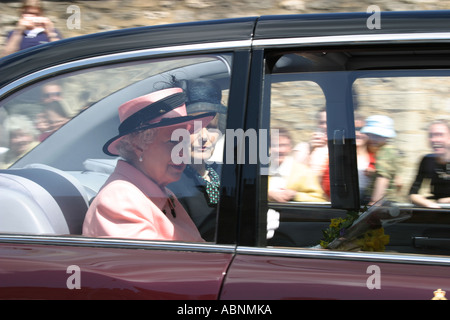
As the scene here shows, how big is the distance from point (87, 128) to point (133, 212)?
36cm

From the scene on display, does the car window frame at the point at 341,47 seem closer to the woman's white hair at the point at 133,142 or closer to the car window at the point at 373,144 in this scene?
the car window at the point at 373,144

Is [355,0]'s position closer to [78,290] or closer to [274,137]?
[274,137]

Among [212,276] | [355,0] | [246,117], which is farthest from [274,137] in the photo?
[355,0]

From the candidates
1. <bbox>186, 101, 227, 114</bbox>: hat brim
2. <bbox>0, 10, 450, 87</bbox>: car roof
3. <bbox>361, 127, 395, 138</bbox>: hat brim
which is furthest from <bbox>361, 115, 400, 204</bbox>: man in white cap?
<bbox>186, 101, 227, 114</bbox>: hat brim

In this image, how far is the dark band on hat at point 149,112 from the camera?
78.8 inches

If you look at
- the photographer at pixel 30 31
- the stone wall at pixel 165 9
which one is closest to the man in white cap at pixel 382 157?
the photographer at pixel 30 31

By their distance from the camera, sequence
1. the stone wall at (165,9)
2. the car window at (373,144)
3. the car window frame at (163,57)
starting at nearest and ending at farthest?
1. the car window frame at (163,57)
2. the car window at (373,144)
3. the stone wall at (165,9)

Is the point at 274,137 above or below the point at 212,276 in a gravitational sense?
above

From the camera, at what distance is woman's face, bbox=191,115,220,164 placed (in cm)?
190

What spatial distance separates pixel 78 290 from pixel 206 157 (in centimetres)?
56

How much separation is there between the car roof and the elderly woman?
0.19 metres

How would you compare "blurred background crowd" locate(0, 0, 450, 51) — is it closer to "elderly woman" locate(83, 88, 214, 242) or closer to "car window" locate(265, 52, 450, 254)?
"car window" locate(265, 52, 450, 254)

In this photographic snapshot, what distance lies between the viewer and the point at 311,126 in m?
2.21

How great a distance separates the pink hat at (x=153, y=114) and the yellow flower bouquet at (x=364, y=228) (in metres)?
0.64
